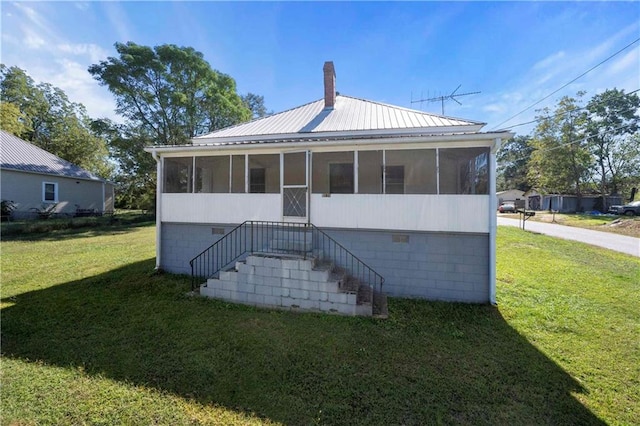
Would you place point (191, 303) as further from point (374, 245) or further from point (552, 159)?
point (552, 159)

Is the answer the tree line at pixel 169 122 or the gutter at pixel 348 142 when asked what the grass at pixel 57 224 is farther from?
the gutter at pixel 348 142

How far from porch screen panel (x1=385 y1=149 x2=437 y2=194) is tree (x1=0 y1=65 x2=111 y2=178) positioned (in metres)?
34.3

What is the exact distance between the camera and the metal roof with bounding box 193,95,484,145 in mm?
7387

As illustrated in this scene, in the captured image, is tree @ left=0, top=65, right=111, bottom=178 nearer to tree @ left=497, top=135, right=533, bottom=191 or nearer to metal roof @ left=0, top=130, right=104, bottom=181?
metal roof @ left=0, top=130, right=104, bottom=181

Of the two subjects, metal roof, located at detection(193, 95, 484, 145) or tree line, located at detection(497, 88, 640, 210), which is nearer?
metal roof, located at detection(193, 95, 484, 145)

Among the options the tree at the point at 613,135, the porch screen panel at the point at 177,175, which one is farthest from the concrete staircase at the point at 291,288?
the tree at the point at 613,135

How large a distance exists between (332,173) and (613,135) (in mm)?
38982

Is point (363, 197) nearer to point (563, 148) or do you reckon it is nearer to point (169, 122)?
point (169, 122)

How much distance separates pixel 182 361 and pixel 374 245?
14.0ft

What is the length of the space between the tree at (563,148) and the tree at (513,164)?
22.9 metres

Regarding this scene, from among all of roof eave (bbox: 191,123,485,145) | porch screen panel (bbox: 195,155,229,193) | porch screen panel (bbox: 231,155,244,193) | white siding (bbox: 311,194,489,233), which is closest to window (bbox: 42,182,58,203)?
roof eave (bbox: 191,123,485,145)

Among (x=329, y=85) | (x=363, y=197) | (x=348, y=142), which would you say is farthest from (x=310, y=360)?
(x=329, y=85)

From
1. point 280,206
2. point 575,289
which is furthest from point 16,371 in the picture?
point 575,289

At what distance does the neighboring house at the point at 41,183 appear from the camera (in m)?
15.7
